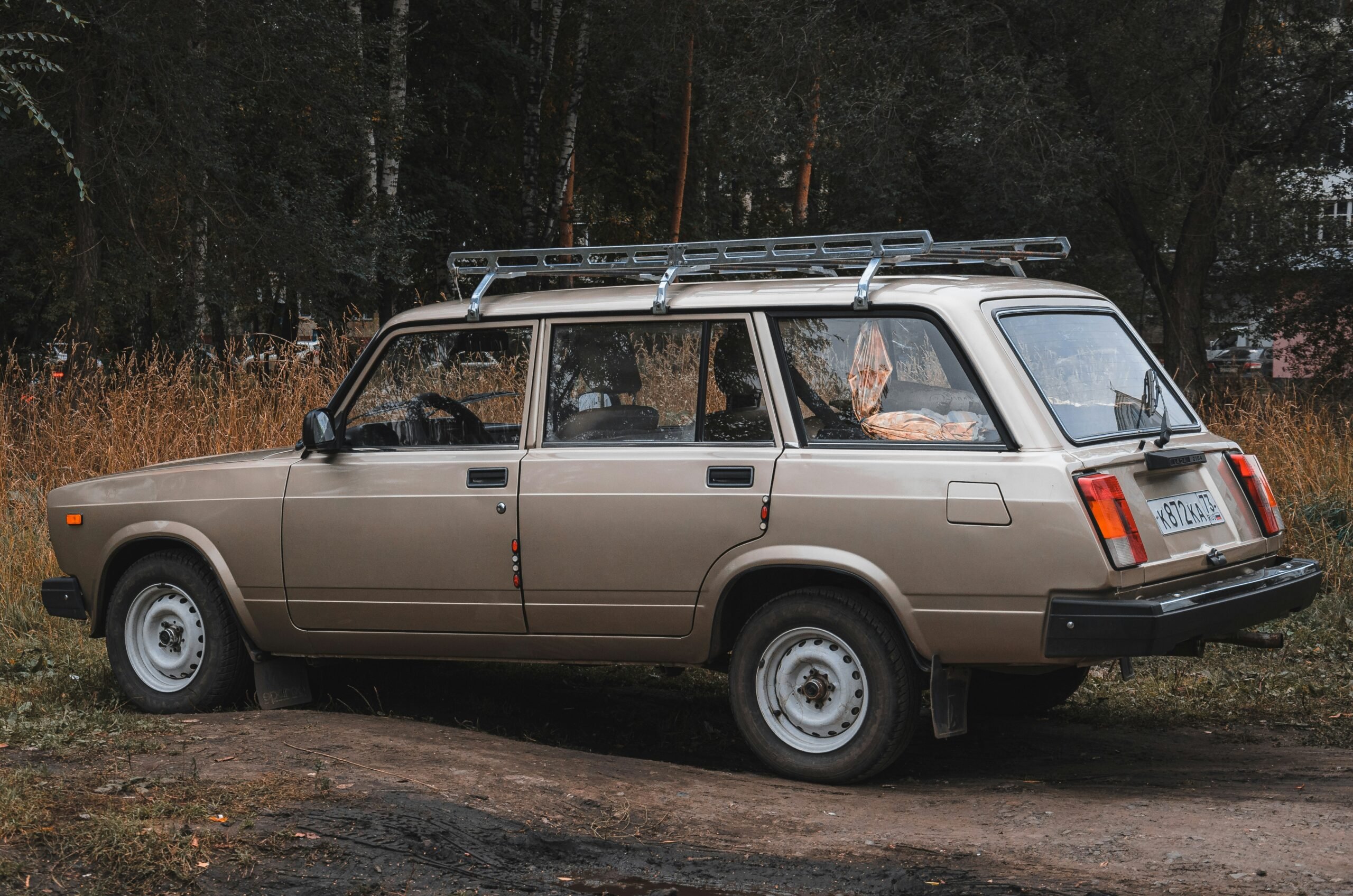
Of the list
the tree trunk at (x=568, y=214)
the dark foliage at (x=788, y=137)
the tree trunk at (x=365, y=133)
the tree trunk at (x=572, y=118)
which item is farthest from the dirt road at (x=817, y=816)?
the tree trunk at (x=568, y=214)

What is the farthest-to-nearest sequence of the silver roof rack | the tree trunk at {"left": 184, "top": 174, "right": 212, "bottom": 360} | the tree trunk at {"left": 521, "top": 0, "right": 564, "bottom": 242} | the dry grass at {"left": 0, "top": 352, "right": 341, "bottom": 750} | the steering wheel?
the tree trunk at {"left": 521, "top": 0, "right": 564, "bottom": 242}
the tree trunk at {"left": 184, "top": 174, "right": 212, "bottom": 360}
the dry grass at {"left": 0, "top": 352, "right": 341, "bottom": 750}
the steering wheel
the silver roof rack

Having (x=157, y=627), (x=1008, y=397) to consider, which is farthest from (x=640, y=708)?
(x=1008, y=397)

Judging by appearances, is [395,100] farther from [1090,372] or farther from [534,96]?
[1090,372]

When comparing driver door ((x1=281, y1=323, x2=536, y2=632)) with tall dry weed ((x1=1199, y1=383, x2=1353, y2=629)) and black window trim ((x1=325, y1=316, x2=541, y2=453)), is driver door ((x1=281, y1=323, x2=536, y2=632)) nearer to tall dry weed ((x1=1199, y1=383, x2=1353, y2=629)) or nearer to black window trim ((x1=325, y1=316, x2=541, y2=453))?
black window trim ((x1=325, y1=316, x2=541, y2=453))

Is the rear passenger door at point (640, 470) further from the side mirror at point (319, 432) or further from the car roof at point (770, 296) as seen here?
the side mirror at point (319, 432)

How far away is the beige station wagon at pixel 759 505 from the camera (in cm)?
480

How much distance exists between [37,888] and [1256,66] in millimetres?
18593

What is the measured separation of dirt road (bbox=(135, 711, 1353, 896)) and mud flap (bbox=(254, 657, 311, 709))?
43 centimetres

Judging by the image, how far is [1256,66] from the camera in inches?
734

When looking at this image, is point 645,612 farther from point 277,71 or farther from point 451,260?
point 277,71

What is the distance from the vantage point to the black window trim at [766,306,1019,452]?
191 inches

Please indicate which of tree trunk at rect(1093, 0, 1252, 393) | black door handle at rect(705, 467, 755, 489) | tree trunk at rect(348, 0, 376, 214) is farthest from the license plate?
tree trunk at rect(348, 0, 376, 214)

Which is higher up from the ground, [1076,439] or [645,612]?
[1076,439]

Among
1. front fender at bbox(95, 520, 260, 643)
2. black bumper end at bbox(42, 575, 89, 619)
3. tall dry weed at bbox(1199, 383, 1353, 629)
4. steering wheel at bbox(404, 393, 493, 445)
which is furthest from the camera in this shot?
tall dry weed at bbox(1199, 383, 1353, 629)
